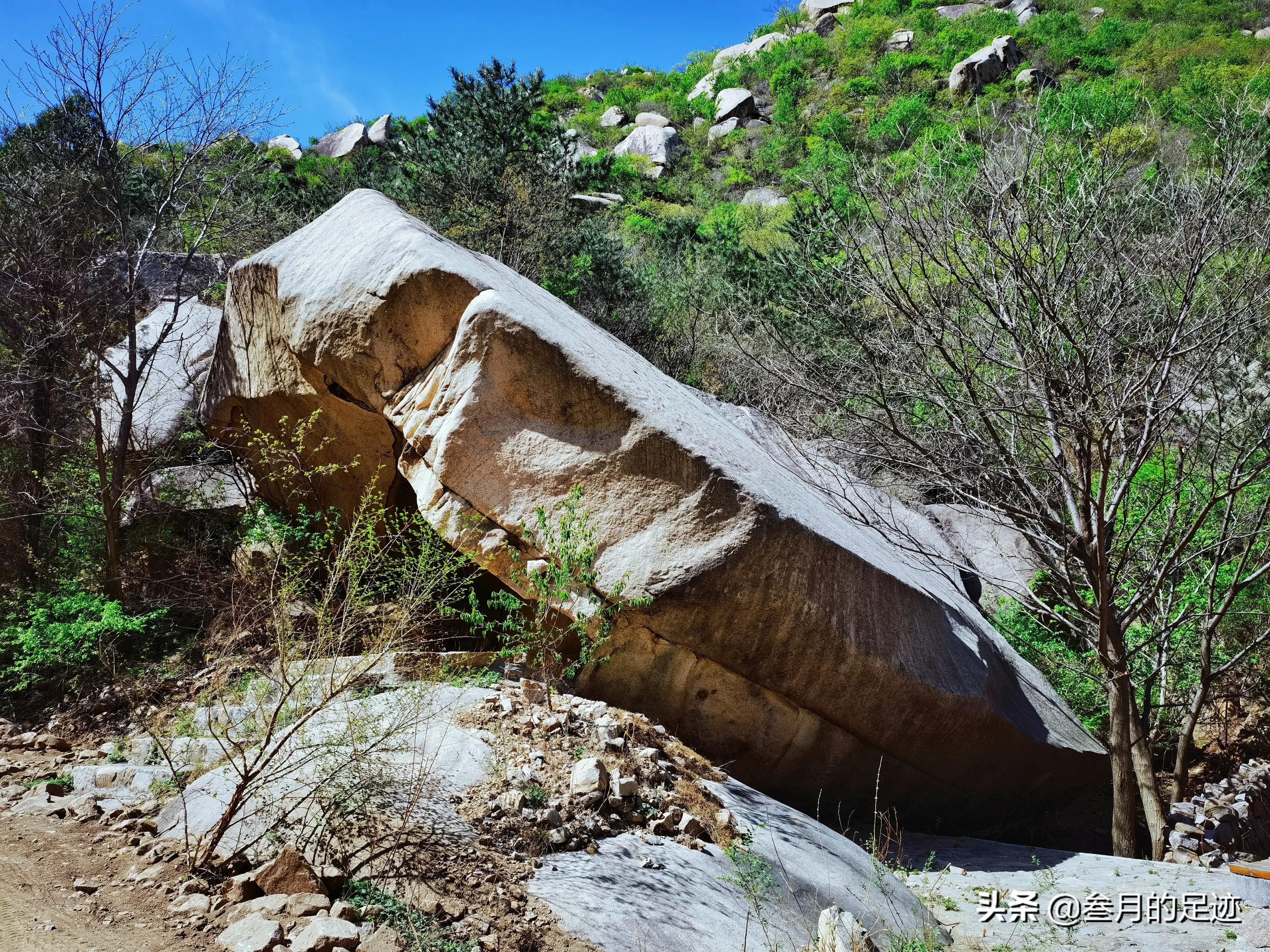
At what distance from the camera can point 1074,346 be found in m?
4.10

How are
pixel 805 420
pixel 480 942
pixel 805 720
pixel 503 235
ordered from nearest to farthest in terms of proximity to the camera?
pixel 480 942 → pixel 805 720 → pixel 805 420 → pixel 503 235

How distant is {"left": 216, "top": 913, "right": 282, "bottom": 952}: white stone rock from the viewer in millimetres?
2264

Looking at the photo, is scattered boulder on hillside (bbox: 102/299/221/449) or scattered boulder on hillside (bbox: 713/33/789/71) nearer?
scattered boulder on hillside (bbox: 102/299/221/449)

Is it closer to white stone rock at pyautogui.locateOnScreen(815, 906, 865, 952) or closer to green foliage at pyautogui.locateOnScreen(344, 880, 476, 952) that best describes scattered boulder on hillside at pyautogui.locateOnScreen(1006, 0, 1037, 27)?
white stone rock at pyautogui.locateOnScreen(815, 906, 865, 952)

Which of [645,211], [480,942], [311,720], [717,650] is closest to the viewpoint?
[480,942]

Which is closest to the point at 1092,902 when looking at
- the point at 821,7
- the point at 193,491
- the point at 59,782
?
the point at 59,782

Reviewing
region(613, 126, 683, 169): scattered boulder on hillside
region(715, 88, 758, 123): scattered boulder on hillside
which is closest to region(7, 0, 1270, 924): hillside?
region(613, 126, 683, 169): scattered boulder on hillside

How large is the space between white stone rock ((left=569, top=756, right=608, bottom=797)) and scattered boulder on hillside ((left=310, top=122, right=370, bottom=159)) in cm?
2581

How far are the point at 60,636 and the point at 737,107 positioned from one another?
1257 inches

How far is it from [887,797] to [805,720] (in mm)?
959

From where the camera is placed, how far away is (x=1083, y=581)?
20.4 feet

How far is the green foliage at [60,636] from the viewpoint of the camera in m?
5.11

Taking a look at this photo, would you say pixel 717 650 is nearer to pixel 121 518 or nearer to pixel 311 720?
pixel 311 720

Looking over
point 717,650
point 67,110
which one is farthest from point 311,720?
point 67,110
